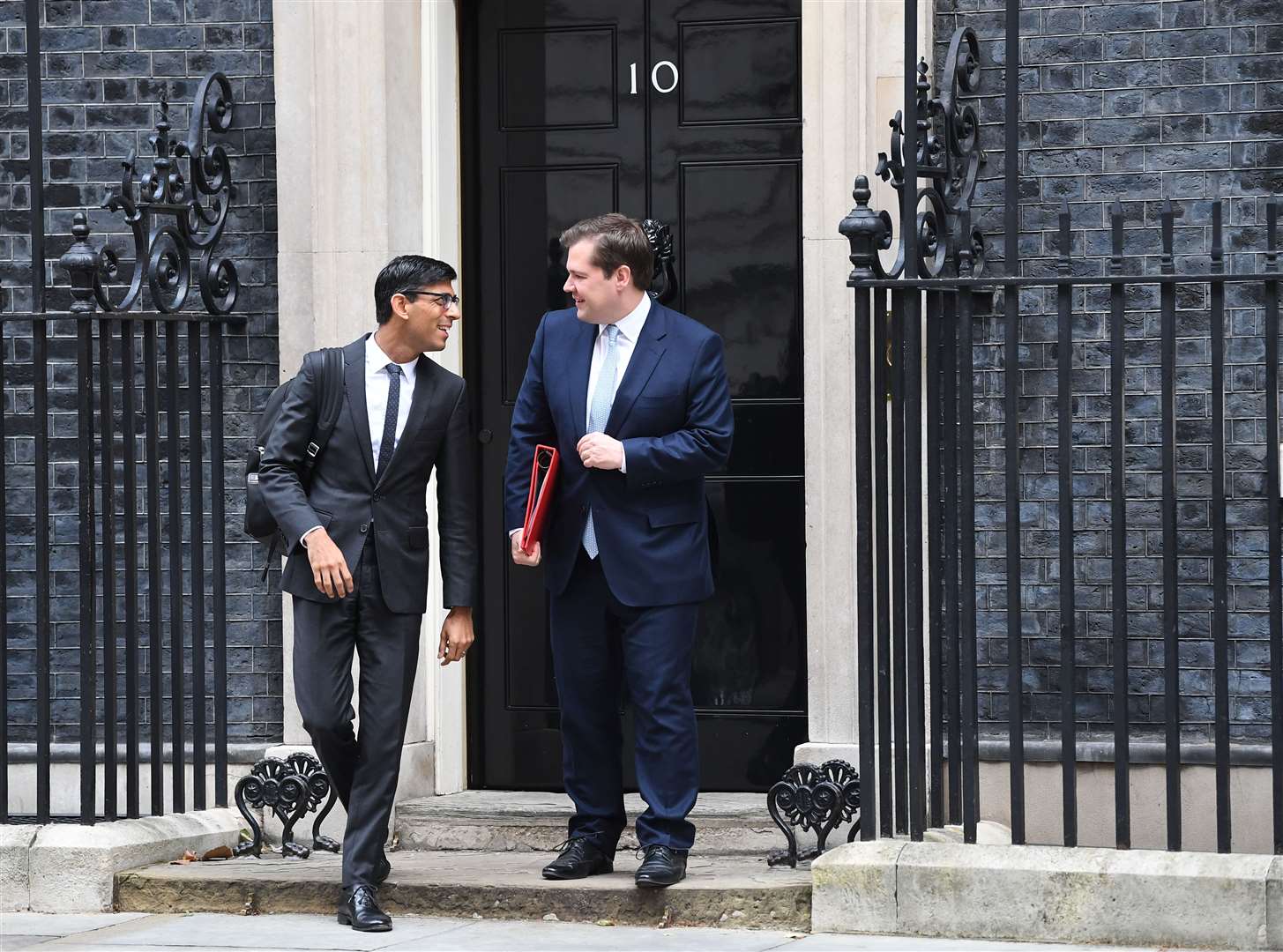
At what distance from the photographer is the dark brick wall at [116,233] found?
757 centimetres

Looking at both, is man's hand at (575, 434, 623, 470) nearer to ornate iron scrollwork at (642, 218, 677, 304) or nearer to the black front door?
ornate iron scrollwork at (642, 218, 677, 304)

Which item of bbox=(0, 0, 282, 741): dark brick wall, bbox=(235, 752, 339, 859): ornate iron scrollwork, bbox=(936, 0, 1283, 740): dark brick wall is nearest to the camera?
bbox=(936, 0, 1283, 740): dark brick wall

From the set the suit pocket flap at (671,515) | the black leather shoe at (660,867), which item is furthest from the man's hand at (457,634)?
the black leather shoe at (660,867)

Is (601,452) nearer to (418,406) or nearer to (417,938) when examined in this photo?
(418,406)

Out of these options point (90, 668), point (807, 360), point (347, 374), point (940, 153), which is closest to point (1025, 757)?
point (807, 360)

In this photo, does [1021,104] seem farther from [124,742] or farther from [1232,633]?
[124,742]

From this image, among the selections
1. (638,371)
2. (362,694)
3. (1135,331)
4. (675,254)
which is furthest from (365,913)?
(1135,331)

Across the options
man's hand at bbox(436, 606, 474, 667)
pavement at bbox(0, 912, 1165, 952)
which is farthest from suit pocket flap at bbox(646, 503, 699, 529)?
pavement at bbox(0, 912, 1165, 952)

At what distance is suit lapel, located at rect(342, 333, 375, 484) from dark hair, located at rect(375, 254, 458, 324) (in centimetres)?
16

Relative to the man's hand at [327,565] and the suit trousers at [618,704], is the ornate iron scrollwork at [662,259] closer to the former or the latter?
the suit trousers at [618,704]

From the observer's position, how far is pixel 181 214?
714cm

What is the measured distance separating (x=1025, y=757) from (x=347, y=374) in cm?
260

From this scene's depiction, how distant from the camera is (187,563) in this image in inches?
301

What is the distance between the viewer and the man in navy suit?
6.09 m
